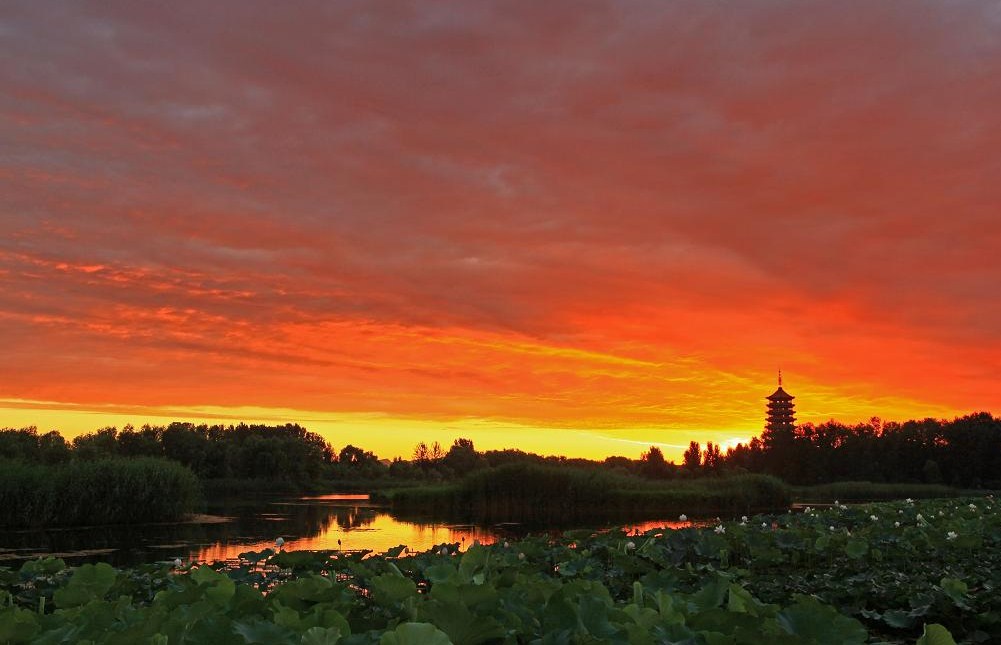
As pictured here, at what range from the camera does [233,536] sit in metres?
18.9

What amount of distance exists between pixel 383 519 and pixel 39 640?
87.1 ft

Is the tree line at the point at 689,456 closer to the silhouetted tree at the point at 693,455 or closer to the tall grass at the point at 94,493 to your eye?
the silhouetted tree at the point at 693,455

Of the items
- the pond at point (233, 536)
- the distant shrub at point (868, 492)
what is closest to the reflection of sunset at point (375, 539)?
the pond at point (233, 536)

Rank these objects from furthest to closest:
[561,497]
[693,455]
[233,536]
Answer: [693,455]
[561,497]
[233,536]

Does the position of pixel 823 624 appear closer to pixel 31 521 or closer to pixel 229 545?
pixel 229 545

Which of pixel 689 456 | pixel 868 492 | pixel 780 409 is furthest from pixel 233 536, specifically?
pixel 780 409

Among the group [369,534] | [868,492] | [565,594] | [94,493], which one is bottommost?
[369,534]

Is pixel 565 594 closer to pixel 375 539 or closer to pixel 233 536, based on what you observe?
pixel 375 539

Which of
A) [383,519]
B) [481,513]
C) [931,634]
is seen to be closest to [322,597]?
[931,634]

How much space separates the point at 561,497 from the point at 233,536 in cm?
1454

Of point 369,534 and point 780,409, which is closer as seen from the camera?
point 369,534

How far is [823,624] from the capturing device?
1.99 meters

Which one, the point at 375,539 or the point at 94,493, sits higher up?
the point at 94,493

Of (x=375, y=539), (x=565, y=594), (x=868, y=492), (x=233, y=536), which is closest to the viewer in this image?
(x=565, y=594)
